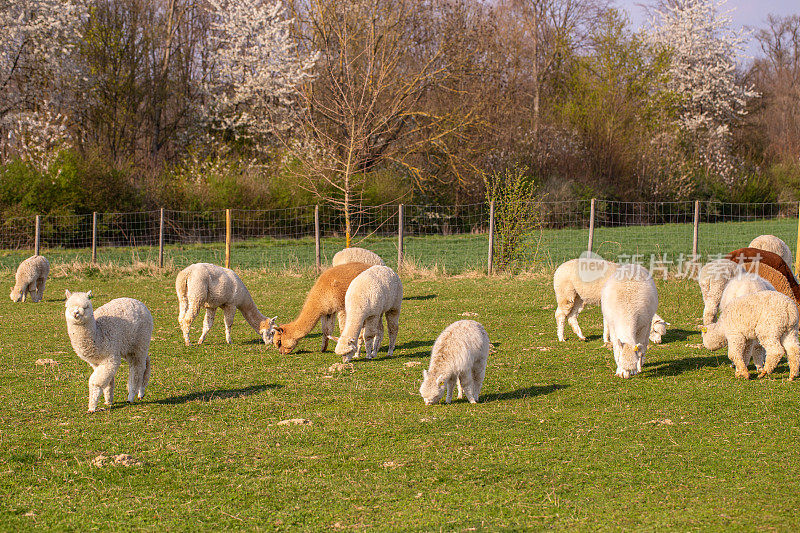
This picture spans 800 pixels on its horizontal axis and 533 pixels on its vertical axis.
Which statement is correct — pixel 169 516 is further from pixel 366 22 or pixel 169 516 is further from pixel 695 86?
pixel 695 86

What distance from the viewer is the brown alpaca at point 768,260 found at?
11.6 metres

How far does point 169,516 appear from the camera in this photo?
488 cm

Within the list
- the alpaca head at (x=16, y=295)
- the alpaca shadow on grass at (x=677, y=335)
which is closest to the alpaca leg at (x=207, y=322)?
the alpaca shadow on grass at (x=677, y=335)

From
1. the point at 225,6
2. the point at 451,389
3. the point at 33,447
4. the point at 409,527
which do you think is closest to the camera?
the point at 409,527

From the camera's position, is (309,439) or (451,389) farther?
(451,389)

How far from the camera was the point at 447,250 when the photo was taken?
26.2 meters

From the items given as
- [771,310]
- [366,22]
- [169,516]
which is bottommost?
[169,516]

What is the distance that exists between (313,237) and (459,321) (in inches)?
828

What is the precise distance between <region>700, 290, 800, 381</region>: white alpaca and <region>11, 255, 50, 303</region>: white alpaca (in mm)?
13556

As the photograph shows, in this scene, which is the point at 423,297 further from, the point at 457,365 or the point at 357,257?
the point at 457,365

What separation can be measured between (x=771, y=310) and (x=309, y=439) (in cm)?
507

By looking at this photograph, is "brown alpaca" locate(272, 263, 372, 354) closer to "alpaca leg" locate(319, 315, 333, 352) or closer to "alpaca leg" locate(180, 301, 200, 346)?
"alpaca leg" locate(319, 315, 333, 352)

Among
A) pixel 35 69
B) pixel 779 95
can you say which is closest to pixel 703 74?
pixel 779 95

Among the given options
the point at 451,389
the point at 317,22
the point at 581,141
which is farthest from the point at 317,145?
the point at 451,389
